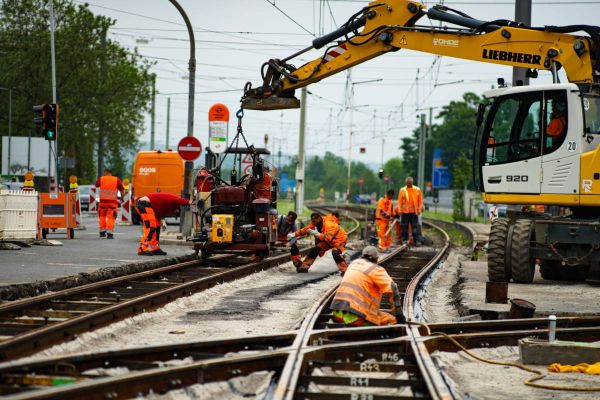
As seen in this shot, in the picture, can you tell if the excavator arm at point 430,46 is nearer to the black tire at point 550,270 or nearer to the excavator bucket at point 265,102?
the excavator bucket at point 265,102

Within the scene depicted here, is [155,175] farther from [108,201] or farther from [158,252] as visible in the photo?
[158,252]

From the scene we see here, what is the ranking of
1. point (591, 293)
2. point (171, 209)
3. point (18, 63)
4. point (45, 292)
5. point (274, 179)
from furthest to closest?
point (18, 63), point (274, 179), point (171, 209), point (591, 293), point (45, 292)

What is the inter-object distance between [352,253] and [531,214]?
7.39 metres

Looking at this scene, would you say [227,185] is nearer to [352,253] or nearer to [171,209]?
[171,209]

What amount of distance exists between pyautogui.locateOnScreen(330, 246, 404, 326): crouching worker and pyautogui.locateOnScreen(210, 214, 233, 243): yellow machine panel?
8209mm

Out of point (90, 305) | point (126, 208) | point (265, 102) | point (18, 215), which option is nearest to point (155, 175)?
point (126, 208)

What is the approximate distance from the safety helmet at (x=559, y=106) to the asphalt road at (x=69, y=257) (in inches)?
320

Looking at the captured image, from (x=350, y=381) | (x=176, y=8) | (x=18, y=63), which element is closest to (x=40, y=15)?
(x=18, y=63)

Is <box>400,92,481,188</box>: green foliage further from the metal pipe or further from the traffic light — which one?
the metal pipe

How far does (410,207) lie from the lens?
94.8 ft

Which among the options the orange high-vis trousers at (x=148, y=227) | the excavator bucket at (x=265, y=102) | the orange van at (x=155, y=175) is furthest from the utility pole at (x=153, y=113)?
the excavator bucket at (x=265, y=102)

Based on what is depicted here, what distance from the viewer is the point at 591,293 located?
55.0 feet

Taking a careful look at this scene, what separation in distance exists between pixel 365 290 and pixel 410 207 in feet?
59.4

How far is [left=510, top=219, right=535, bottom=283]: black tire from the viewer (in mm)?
17422
